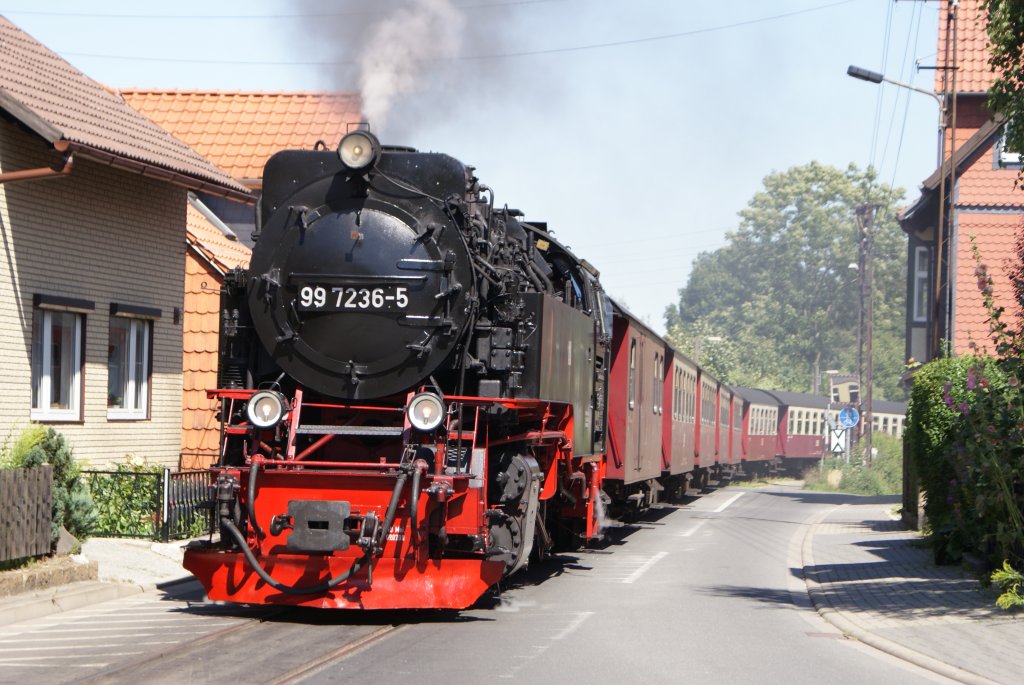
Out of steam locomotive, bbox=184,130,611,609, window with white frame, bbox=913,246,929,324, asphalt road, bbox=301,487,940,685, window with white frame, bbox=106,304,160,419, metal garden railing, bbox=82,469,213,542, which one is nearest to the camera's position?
asphalt road, bbox=301,487,940,685

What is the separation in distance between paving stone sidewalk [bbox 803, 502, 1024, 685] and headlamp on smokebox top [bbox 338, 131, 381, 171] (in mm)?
5203

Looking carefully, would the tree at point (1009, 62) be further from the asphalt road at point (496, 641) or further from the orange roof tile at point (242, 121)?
the orange roof tile at point (242, 121)

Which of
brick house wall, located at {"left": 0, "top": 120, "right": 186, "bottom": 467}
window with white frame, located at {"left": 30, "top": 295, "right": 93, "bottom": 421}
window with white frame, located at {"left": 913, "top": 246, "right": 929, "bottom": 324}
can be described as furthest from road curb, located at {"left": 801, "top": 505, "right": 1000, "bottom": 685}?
window with white frame, located at {"left": 913, "top": 246, "right": 929, "bottom": 324}

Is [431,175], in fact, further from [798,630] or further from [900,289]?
[900,289]

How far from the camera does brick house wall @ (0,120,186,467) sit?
1480 centimetres

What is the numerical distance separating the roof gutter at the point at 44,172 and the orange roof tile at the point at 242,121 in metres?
8.93

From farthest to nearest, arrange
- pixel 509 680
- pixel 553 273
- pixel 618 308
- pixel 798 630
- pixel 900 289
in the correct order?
pixel 900 289 → pixel 618 308 → pixel 553 273 → pixel 798 630 → pixel 509 680

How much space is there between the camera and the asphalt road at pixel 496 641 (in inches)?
307

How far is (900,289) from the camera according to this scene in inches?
3674

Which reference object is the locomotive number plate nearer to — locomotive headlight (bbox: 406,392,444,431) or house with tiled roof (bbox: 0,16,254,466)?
locomotive headlight (bbox: 406,392,444,431)

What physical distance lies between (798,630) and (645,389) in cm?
909

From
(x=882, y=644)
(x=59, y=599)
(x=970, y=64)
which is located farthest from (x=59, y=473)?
(x=970, y=64)

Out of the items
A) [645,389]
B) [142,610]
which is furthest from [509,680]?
[645,389]

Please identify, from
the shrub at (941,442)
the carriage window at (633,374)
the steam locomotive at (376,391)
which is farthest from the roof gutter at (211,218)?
the steam locomotive at (376,391)
